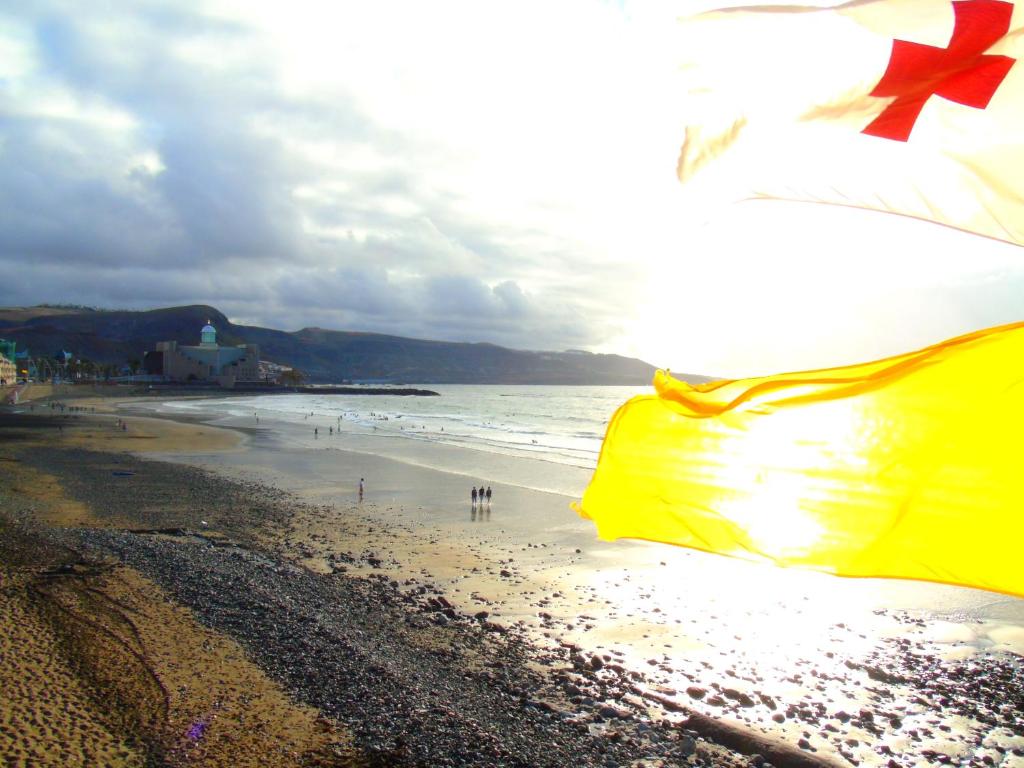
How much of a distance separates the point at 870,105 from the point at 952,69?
40 cm

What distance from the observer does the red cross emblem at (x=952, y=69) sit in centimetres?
363

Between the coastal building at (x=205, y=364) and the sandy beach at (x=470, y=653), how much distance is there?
166 metres

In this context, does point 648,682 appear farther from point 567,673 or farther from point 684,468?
point 684,468

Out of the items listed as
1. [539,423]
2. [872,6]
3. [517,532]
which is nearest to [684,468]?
[872,6]

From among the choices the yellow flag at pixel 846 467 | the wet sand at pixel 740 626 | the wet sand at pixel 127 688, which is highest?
the yellow flag at pixel 846 467

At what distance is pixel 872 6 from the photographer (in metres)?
3.80

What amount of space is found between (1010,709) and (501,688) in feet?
23.9

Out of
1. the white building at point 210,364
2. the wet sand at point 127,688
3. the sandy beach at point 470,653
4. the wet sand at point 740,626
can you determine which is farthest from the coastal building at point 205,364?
the wet sand at point 127,688

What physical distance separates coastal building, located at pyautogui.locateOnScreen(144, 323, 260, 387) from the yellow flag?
590 feet

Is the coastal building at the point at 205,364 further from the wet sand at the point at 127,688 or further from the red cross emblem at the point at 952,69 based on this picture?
the red cross emblem at the point at 952,69

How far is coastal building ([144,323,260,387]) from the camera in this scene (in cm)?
17688

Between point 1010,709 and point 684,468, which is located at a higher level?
point 684,468

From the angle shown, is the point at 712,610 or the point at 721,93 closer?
the point at 721,93

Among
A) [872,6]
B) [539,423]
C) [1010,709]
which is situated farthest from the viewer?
[539,423]
